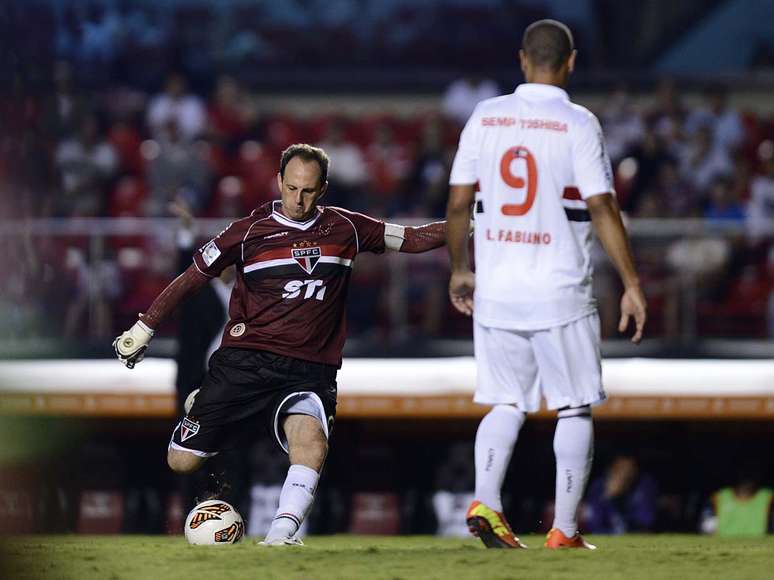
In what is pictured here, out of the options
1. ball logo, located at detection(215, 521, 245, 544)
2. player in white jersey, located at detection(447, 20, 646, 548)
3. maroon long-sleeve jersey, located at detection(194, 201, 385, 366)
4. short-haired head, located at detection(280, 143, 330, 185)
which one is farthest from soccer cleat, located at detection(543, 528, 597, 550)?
short-haired head, located at detection(280, 143, 330, 185)

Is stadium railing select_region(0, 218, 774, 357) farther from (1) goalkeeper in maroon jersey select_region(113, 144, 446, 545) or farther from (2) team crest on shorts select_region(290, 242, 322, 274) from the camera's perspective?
(2) team crest on shorts select_region(290, 242, 322, 274)

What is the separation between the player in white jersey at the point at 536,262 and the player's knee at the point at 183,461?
4.40 feet

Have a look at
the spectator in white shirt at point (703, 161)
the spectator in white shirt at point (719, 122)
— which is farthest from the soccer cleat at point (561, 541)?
the spectator in white shirt at point (719, 122)

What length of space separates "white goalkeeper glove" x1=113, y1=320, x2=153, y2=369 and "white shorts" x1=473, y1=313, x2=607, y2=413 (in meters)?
1.49

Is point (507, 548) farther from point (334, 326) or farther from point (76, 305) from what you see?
point (76, 305)

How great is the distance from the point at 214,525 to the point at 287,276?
1.19 meters

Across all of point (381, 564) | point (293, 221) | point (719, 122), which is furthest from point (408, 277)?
point (381, 564)

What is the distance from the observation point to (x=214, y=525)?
22.4ft

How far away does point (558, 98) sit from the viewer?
6156 millimetres

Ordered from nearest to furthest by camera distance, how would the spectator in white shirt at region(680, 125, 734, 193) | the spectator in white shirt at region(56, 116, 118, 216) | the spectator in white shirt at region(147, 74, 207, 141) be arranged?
1. the spectator in white shirt at region(680, 125, 734, 193)
2. the spectator in white shirt at region(56, 116, 118, 216)
3. the spectator in white shirt at region(147, 74, 207, 141)

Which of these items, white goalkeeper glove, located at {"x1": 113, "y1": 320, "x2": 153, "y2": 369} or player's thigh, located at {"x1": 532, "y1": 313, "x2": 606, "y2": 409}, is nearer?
player's thigh, located at {"x1": 532, "y1": 313, "x2": 606, "y2": 409}

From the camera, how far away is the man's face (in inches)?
260

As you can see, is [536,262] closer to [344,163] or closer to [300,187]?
[300,187]

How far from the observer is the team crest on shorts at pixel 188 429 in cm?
675
